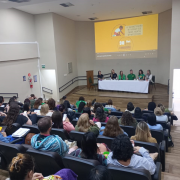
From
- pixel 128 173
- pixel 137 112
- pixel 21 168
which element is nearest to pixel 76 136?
pixel 128 173

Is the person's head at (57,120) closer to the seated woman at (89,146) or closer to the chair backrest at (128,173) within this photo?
the seated woman at (89,146)

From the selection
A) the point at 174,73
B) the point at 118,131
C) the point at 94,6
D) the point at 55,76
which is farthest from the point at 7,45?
the point at 174,73

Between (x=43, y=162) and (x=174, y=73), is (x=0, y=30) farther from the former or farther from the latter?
(x=174, y=73)

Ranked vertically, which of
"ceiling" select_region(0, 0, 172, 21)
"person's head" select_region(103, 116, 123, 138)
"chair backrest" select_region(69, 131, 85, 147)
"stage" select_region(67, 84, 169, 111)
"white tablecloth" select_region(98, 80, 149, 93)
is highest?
"ceiling" select_region(0, 0, 172, 21)

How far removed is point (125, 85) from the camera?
9852 millimetres

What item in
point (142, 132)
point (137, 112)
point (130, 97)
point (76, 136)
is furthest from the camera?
point (130, 97)

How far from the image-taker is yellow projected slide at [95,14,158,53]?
33.3 feet

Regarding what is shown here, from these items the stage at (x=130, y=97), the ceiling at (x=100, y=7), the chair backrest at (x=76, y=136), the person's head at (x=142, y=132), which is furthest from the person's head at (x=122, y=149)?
the ceiling at (x=100, y=7)

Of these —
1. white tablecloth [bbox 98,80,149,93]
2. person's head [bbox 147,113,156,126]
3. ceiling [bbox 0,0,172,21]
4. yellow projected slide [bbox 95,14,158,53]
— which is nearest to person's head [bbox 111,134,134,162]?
person's head [bbox 147,113,156,126]

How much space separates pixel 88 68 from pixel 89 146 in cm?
1123

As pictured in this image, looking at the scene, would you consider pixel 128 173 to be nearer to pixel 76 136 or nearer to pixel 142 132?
pixel 142 132

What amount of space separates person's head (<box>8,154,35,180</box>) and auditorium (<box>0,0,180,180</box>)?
0.68m

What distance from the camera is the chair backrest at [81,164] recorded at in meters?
1.83

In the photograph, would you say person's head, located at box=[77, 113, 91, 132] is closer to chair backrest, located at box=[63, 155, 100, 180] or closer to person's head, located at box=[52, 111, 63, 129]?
person's head, located at box=[52, 111, 63, 129]
